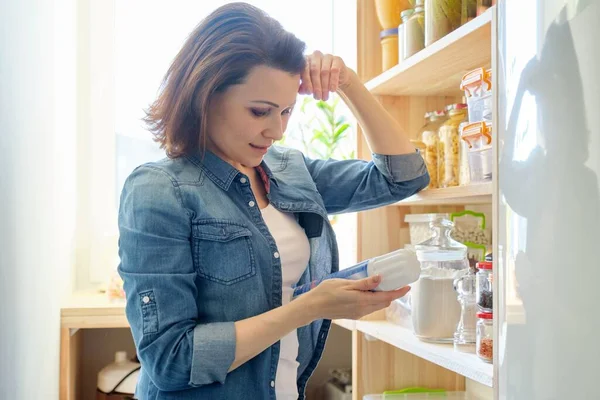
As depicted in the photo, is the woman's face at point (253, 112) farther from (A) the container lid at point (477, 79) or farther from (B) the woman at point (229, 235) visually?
(A) the container lid at point (477, 79)

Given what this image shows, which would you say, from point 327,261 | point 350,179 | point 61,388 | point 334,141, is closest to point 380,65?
point 350,179

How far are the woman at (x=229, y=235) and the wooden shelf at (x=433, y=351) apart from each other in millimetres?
201

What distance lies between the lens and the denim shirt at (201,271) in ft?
3.33

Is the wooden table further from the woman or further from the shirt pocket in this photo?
the shirt pocket

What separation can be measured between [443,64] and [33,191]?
0.92 meters

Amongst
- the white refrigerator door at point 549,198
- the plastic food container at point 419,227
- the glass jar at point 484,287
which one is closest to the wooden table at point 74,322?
the plastic food container at point 419,227

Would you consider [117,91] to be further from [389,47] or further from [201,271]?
[201,271]

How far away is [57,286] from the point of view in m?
1.91

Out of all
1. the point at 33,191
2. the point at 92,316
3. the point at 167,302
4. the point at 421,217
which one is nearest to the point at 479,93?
the point at 421,217

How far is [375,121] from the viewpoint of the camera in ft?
4.24

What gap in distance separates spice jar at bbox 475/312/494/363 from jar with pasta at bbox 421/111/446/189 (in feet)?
1.13

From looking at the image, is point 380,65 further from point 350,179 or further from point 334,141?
point 334,141

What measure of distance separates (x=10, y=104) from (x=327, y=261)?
2.11ft

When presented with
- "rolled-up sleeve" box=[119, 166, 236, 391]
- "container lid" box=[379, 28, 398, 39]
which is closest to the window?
"container lid" box=[379, 28, 398, 39]
